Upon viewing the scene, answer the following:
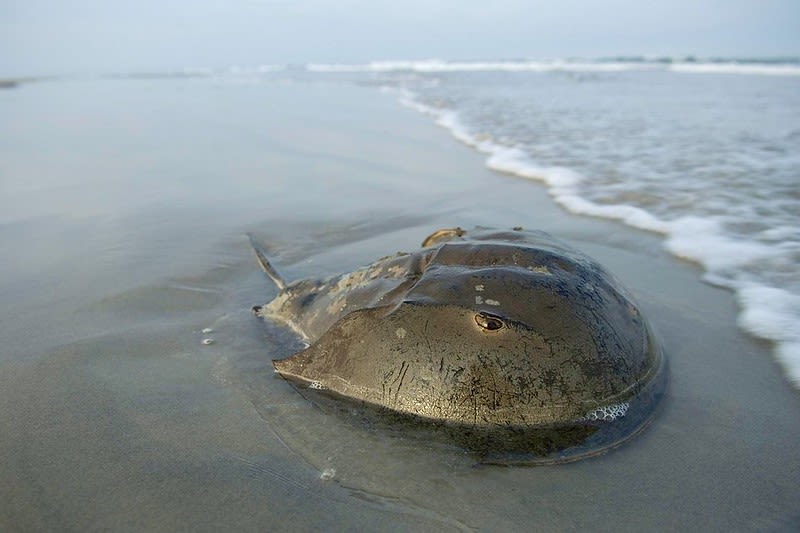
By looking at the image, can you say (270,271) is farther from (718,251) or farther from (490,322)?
(718,251)

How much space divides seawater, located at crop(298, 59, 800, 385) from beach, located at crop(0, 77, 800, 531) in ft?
0.61

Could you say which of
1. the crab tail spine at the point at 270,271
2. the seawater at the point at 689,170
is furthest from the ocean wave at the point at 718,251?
the crab tail spine at the point at 270,271

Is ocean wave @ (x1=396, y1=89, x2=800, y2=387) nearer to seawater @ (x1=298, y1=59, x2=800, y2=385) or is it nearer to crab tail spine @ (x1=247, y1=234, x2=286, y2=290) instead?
seawater @ (x1=298, y1=59, x2=800, y2=385)

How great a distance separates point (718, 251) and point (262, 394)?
309cm

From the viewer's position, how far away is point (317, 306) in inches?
100

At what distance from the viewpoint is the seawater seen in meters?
3.35

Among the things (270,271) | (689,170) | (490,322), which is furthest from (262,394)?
(689,170)

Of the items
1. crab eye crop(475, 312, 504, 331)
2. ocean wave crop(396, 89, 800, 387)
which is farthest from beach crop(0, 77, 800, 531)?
crab eye crop(475, 312, 504, 331)

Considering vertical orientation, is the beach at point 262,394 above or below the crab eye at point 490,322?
below

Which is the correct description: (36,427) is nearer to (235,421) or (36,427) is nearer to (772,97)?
(235,421)

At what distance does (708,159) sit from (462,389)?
566cm

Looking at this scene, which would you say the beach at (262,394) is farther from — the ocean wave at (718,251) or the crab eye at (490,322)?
the crab eye at (490,322)

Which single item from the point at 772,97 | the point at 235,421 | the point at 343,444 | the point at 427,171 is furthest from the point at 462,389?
the point at 772,97

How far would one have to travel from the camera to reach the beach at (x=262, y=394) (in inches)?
66.6
